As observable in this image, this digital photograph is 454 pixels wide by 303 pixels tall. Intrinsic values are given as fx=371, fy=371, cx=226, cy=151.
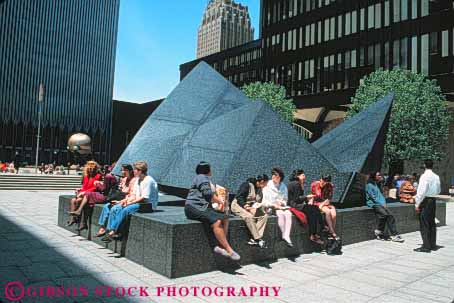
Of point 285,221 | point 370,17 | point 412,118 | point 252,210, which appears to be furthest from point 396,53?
point 252,210

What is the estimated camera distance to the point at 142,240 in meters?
5.62

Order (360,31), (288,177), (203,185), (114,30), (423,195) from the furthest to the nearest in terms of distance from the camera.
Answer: (114,30)
(360,31)
(288,177)
(423,195)
(203,185)

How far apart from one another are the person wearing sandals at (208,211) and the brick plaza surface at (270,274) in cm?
38

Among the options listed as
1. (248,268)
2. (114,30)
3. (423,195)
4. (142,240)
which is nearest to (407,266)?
(423,195)

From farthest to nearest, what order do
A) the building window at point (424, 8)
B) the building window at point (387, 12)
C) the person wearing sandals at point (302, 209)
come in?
the building window at point (387, 12) < the building window at point (424, 8) < the person wearing sandals at point (302, 209)

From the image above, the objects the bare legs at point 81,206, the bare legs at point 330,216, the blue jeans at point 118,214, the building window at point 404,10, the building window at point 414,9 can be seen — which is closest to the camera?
the blue jeans at point 118,214

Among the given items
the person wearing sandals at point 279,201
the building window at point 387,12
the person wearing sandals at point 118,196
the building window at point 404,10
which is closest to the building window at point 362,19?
the building window at point 387,12

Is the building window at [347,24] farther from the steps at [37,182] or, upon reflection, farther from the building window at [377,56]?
the steps at [37,182]

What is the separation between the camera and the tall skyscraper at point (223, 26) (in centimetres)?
15075

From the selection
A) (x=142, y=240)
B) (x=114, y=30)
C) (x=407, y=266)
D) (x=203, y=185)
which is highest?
(x=114, y=30)

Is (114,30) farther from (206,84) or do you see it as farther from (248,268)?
(248,268)

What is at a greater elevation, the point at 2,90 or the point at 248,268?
the point at 2,90

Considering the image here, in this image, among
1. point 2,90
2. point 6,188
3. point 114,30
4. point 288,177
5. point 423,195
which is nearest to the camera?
point 423,195

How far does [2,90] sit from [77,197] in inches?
2034
